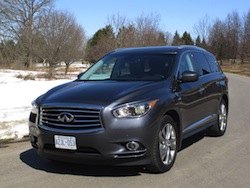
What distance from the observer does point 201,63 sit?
6828 mm

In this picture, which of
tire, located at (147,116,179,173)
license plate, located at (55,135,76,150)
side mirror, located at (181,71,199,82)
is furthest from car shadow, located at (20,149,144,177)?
side mirror, located at (181,71,199,82)

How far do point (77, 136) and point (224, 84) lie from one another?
173 inches

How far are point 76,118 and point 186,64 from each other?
2.46 m

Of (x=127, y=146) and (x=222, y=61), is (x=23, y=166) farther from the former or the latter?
(x=222, y=61)

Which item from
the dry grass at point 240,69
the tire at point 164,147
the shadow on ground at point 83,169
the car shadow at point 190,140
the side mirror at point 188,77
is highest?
the side mirror at point 188,77

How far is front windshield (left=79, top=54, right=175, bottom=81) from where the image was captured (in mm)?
5520

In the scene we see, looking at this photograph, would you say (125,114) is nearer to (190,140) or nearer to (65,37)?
(190,140)

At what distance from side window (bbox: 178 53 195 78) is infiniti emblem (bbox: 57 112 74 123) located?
78.5 inches

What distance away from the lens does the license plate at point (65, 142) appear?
4.41 m

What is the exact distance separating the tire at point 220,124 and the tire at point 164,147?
88.4 inches

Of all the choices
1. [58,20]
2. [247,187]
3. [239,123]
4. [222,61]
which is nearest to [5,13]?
[58,20]

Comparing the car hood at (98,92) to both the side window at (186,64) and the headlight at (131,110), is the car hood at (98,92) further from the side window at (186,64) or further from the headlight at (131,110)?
the side window at (186,64)

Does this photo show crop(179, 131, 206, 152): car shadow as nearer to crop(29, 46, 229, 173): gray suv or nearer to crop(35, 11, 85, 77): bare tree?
crop(29, 46, 229, 173): gray suv

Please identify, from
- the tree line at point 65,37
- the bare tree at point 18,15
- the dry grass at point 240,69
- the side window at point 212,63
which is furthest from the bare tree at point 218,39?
the side window at point 212,63
